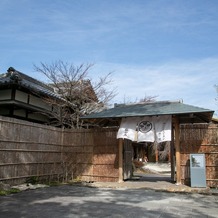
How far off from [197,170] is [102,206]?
5632 millimetres

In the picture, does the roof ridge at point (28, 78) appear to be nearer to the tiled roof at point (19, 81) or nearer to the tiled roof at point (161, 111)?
the tiled roof at point (19, 81)

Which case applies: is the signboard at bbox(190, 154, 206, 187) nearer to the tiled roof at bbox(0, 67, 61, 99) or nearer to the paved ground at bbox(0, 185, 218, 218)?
the paved ground at bbox(0, 185, 218, 218)

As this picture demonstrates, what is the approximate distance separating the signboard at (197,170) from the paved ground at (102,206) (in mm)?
1746

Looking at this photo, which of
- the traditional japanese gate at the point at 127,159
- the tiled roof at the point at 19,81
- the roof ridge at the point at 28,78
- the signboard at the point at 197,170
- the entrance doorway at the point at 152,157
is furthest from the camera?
the entrance doorway at the point at 152,157

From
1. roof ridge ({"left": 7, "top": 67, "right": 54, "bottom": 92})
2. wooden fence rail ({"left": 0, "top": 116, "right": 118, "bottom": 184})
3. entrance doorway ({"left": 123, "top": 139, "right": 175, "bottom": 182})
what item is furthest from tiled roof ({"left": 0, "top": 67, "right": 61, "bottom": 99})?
entrance doorway ({"left": 123, "top": 139, "right": 175, "bottom": 182})

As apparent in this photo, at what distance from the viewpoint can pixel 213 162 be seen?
11703mm

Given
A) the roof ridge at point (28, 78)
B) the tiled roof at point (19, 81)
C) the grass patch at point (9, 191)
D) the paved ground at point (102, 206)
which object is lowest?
the paved ground at point (102, 206)

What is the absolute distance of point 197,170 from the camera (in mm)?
11578

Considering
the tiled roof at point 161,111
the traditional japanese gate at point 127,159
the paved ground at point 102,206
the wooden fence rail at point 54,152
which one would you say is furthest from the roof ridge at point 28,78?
the paved ground at point 102,206

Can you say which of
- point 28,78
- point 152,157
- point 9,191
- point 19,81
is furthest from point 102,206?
point 152,157

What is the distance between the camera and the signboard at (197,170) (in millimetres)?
11484

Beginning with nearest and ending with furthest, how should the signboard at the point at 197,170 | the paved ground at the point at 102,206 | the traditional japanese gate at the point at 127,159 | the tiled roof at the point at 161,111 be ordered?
the paved ground at the point at 102,206 < the signboard at the point at 197,170 < the tiled roof at the point at 161,111 < the traditional japanese gate at the point at 127,159

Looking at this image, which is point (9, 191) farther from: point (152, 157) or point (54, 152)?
point (152, 157)

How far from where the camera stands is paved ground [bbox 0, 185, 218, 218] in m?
6.48
